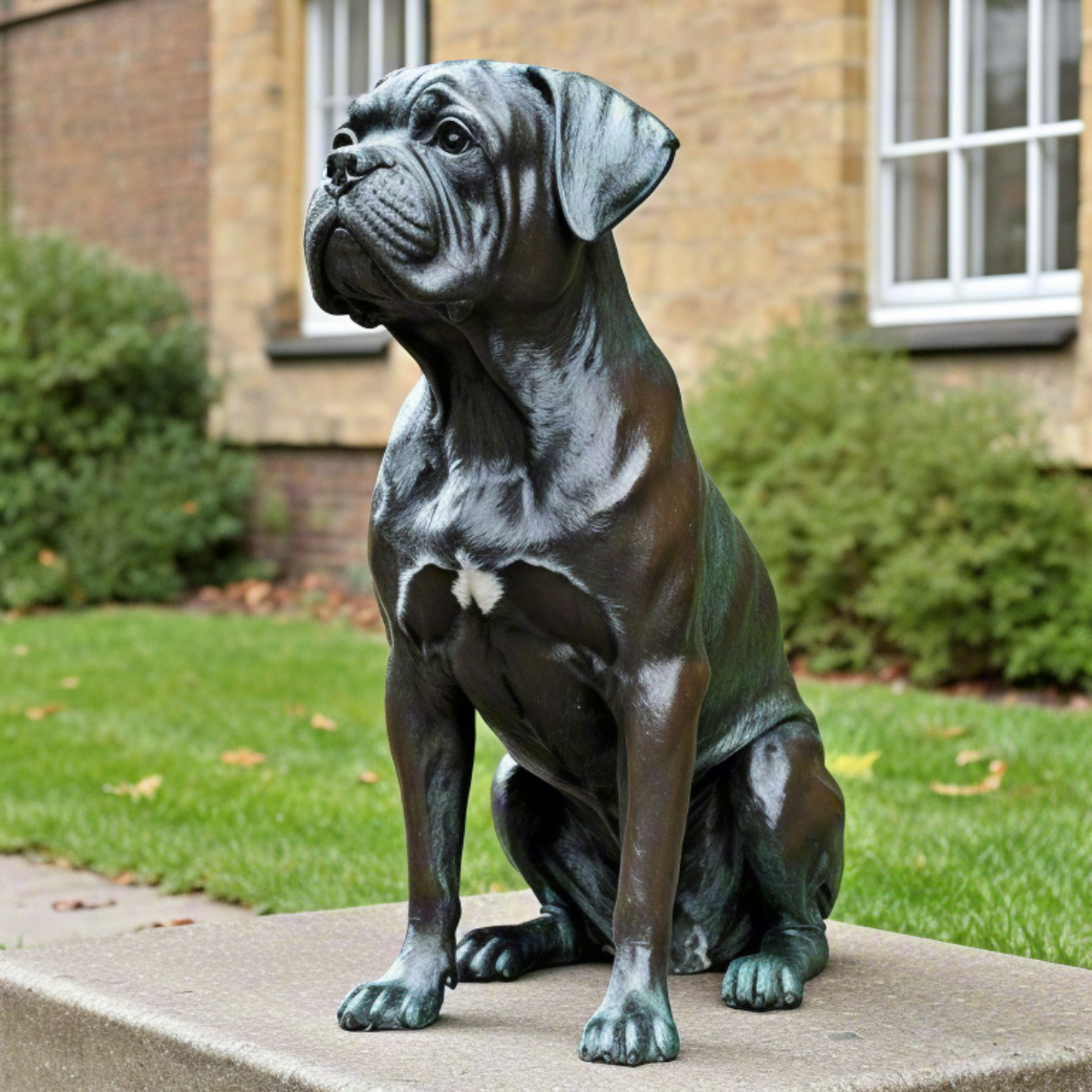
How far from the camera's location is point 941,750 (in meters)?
6.83

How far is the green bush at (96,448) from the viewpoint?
42.1 ft

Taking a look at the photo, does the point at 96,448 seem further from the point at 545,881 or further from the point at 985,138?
the point at 545,881

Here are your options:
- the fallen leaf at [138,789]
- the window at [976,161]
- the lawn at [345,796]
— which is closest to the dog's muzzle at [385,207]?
the lawn at [345,796]

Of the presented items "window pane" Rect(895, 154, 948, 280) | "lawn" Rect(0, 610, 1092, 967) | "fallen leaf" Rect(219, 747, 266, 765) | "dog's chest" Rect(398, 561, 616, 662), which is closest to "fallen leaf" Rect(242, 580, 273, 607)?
"lawn" Rect(0, 610, 1092, 967)

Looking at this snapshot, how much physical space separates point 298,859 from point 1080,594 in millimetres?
4330

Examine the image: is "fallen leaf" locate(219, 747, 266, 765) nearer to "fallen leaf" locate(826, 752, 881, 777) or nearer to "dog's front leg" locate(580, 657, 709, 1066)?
"fallen leaf" locate(826, 752, 881, 777)

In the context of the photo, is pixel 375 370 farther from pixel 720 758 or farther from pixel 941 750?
pixel 720 758

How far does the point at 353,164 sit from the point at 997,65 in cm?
829

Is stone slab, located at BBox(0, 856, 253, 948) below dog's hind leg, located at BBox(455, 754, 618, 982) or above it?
below

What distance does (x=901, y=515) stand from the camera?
345 inches

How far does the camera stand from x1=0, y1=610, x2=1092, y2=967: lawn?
508cm

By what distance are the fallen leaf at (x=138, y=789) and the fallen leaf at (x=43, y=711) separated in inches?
61.6

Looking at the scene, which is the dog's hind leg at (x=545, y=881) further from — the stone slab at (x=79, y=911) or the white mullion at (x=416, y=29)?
the white mullion at (x=416, y=29)

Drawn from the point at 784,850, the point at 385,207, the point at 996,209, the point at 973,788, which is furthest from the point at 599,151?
the point at 996,209
